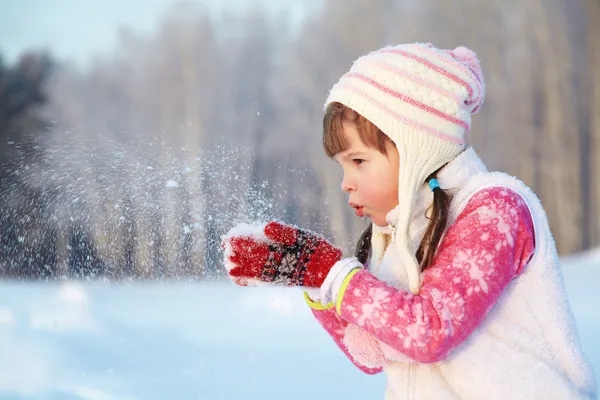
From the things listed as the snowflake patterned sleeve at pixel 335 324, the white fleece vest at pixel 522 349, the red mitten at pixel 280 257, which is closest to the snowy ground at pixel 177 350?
the snowflake patterned sleeve at pixel 335 324

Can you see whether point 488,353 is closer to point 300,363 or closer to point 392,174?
point 392,174

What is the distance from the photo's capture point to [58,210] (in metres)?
3.47

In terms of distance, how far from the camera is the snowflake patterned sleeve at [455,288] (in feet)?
4.52

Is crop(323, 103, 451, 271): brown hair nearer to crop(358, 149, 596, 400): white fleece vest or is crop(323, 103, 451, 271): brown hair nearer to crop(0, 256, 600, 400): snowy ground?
crop(358, 149, 596, 400): white fleece vest

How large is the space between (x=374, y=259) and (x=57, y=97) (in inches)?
561

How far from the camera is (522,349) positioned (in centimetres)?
148

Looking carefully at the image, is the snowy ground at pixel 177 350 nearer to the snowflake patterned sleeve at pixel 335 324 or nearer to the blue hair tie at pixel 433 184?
the snowflake patterned sleeve at pixel 335 324

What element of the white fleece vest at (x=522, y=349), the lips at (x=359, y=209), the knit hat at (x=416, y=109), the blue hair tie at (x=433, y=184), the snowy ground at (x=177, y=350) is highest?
the knit hat at (x=416, y=109)

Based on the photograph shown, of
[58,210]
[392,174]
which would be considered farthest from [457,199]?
[58,210]

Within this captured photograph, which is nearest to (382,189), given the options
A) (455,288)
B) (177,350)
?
(455,288)

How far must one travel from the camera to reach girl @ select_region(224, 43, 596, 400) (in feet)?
4.63

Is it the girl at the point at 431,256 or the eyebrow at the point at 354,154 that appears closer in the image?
the girl at the point at 431,256

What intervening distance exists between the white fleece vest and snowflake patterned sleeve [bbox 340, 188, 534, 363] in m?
0.05

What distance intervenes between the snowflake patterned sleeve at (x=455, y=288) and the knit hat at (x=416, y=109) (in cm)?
15
